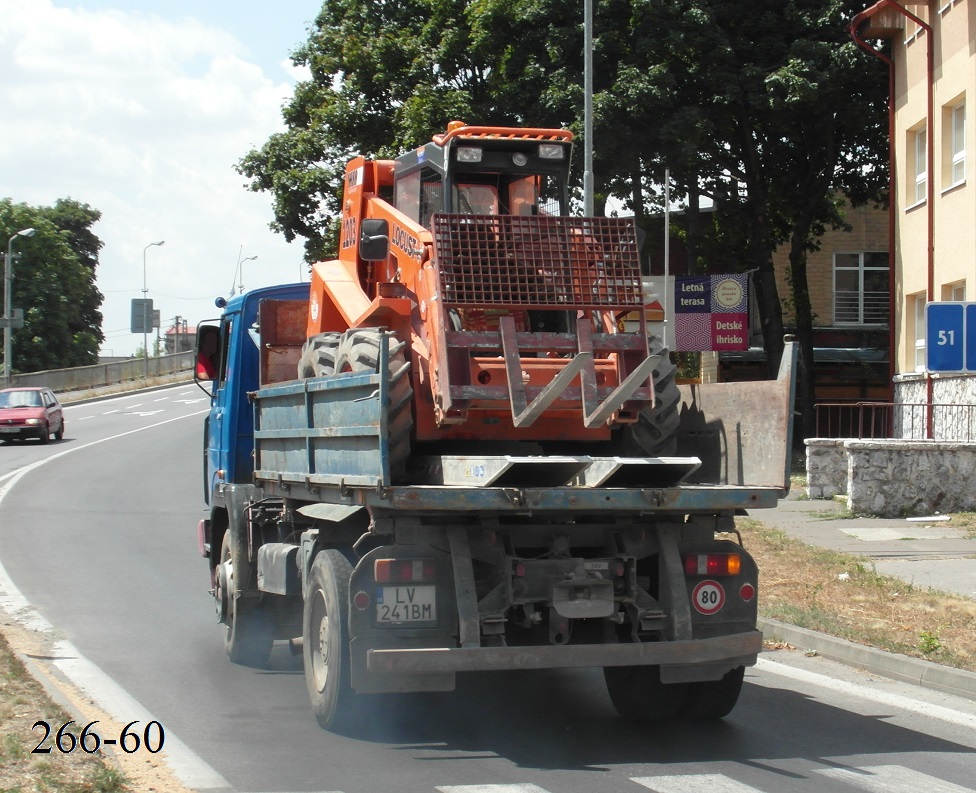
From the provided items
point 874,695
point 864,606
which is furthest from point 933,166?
point 874,695

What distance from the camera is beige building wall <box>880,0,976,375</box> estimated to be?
74.3ft

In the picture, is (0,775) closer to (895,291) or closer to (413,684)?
(413,684)

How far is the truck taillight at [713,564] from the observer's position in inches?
293

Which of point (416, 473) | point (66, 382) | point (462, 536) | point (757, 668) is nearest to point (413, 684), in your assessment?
point (462, 536)

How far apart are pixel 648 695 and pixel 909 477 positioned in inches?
451

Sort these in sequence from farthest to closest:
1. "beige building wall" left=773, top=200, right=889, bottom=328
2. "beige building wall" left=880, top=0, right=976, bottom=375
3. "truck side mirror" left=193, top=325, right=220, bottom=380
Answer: "beige building wall" left=773, top=200, right=889, bottom=328 → "beige building wall" left=880, top=0, right=976, bottom=375 → "truck side mirror" left=193, top=325, right=220, bottom=380

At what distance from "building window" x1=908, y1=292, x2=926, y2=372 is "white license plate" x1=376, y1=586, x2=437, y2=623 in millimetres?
19931

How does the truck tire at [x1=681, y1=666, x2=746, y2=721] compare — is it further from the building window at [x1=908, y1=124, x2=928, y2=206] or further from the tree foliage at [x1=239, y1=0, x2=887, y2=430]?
the tree foliage at [x1=239, y1=0, x2=887, y2=430]

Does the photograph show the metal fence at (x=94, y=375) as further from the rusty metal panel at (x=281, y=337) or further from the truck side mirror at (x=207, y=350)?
the rusty metal panel at (x=281, y=337)

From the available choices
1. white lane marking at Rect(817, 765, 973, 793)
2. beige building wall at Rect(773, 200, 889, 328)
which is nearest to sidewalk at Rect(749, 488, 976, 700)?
white lane marking at Rect(817, 765, 973, 793)

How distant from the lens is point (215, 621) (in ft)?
38.1

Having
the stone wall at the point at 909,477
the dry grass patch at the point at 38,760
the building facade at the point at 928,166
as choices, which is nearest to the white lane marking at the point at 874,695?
the dry grass patch at the point at 38,760

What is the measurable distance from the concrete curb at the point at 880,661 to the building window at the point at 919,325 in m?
15.8

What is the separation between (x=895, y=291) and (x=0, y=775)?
75.9 ft
